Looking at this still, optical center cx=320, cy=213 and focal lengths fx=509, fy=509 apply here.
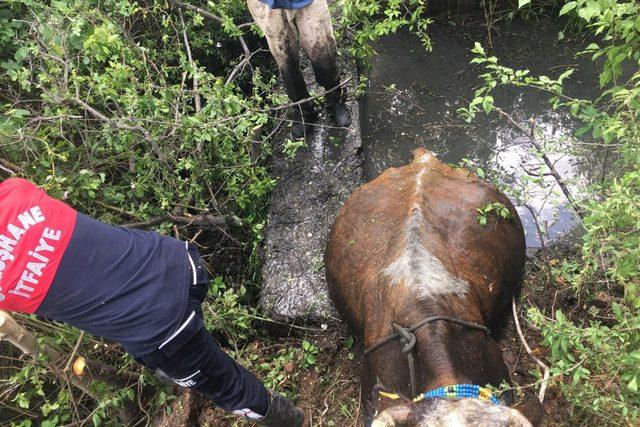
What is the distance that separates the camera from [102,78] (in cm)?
321

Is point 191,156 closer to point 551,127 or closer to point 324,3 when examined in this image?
point 324,3

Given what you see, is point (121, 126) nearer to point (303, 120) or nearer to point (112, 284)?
point (112, 284)

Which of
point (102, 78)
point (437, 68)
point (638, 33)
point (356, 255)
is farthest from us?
point (437, 68)

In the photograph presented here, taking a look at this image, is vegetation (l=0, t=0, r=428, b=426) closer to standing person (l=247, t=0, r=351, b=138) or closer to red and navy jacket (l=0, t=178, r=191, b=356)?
standing person (l=247, t=0, r=351, b=138)

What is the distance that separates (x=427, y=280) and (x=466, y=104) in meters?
2.48

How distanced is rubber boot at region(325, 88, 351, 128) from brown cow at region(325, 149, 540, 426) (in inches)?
32.4

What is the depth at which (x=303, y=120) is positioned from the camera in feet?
13.0

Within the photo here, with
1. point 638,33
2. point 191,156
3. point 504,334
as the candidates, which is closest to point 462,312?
point 504,334

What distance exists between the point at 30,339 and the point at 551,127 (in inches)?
159

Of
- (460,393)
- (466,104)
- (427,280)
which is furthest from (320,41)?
(460,393)

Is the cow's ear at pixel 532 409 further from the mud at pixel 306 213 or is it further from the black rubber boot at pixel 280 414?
the mud at pixel 306 213

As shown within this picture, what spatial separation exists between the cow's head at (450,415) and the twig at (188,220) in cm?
211

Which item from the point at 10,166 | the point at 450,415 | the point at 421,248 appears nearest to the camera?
Answer: the point at 450,415

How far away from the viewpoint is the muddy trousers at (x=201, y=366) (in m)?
2.37
